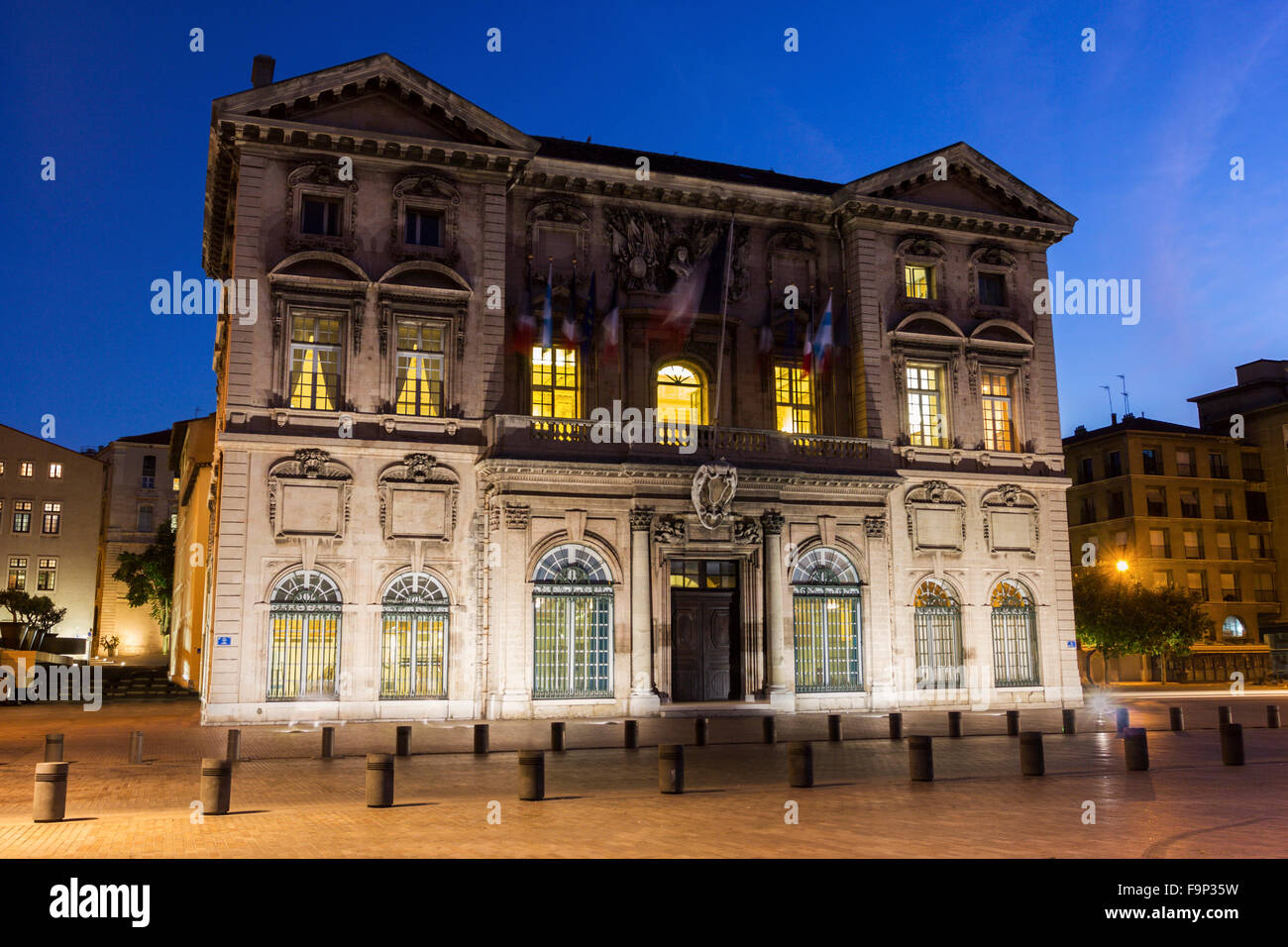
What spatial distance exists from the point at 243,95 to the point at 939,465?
22.3m

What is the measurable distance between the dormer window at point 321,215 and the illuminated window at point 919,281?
57.3 ft

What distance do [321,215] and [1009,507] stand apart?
22.2 m

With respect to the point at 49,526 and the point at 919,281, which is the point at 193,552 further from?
the point at 49,526

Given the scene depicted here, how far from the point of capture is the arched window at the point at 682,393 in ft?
107

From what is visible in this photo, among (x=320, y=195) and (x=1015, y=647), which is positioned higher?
(x=320, y=195)

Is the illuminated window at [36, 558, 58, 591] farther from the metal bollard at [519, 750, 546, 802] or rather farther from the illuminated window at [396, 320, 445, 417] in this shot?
the metal bollard at [519, 750, 546, 802]

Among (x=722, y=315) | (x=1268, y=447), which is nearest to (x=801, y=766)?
(x=722, y=315)

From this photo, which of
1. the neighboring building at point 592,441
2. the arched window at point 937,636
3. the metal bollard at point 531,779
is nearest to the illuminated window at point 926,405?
the neighboring building at point 592,441

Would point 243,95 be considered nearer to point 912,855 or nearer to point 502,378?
point 502,378

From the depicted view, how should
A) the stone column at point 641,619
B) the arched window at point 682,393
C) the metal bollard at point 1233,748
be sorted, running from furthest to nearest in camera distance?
the arched window at point 682,393, the stone column at point 641,619, the metal bollard at point 1233,748

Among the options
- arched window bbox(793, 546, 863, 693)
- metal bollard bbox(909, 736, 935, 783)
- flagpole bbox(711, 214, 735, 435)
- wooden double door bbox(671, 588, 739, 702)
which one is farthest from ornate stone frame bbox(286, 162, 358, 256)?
metal bollard bbox(909, 736, 935, 783)

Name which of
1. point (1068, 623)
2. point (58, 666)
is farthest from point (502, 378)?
point (58, 666)

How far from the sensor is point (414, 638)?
28562 mm

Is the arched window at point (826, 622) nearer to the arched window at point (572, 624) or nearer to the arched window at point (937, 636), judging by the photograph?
the arched window at point (937, 636)
